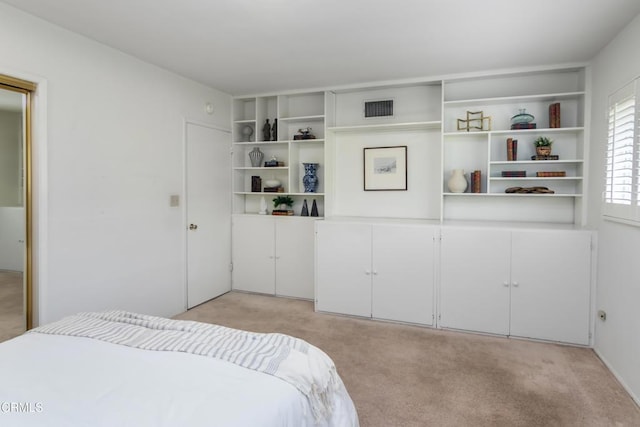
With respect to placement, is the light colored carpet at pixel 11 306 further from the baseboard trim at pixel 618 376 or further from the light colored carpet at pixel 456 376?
the baseboard trim at pixel 618 376

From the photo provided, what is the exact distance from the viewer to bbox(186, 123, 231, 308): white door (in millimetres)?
3928

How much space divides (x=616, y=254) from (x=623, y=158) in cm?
67

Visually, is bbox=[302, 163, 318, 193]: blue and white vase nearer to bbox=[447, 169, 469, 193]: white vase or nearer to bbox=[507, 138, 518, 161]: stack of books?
bbox=[447, 169, 469, 193]: white vase

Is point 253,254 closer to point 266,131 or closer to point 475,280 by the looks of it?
point 266,131

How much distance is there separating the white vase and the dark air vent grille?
3.17ft

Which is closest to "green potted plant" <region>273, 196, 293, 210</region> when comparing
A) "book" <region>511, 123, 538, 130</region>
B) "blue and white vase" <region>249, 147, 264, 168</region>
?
"blue and white vase" <region>249, 147, 264, 168</region>

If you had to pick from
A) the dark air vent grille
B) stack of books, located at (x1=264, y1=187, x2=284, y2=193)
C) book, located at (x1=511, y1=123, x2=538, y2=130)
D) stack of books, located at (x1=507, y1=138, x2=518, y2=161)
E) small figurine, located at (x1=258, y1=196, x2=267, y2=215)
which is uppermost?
the dark air vent grille

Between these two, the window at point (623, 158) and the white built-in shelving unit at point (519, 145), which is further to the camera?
the white built-in shelving unit at point (519, 145)

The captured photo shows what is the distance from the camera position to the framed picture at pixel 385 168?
13.4ft

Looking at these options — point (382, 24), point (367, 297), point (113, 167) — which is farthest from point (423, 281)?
point (113, 167)

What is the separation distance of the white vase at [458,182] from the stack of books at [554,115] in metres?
0.86

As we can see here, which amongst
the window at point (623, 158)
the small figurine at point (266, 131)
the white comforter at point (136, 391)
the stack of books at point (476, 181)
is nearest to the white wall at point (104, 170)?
the small figurine at point (266, 131)

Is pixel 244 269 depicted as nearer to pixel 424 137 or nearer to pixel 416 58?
pixel 424 137

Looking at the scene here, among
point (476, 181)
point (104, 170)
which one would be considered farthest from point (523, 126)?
point (104, 170)
